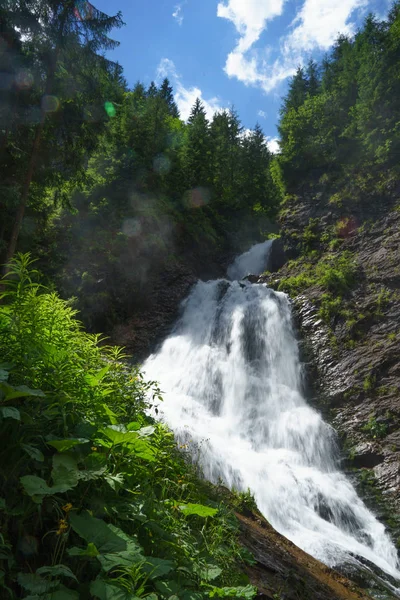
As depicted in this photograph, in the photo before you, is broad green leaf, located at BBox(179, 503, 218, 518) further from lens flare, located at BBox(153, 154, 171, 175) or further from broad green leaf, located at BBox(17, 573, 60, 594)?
lens flare, located at BBox(153, 154, 171, 175)

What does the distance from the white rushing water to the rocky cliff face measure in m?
0.60

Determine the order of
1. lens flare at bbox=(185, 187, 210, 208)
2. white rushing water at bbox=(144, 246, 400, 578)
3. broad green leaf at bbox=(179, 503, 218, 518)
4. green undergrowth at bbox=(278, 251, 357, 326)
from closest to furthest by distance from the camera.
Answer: broad green leaf at bbox=(179, 503, 218, 518)
white rushing water at bbox=(144, 246, 400, 578)
green undergrowth at bbox=(278, 251, 357, 326)
lens flare at bbox=(185, 187, 210, 208)

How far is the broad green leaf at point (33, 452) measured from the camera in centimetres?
178

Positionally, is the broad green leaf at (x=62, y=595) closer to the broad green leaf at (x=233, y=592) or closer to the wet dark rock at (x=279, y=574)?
the broad green leaf at (x=233, y=592)

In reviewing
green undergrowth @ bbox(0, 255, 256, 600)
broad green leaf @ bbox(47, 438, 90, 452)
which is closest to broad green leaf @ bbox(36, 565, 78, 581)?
green undergrowth @ bbox(0, 255, 256, 600)

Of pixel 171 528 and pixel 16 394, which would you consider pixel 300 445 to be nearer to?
pixel 171 528

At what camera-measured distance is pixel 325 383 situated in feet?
43.4

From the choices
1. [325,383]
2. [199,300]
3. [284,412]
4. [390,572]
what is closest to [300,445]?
[284,412]

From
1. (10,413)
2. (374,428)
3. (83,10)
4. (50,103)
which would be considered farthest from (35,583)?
(83,10)

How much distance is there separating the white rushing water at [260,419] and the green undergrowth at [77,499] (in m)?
1.84

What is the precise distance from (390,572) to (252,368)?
7.63 meters

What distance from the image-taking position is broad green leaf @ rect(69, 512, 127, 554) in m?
1.67

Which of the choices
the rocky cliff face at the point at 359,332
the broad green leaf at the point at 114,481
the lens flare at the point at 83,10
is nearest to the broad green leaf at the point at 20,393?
the broad green leaf at the point at 114,481

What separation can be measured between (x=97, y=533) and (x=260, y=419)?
10600 millimetres
